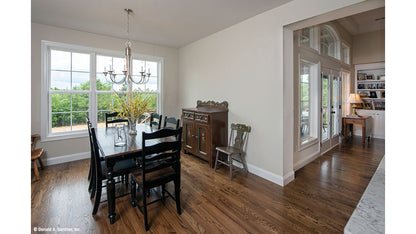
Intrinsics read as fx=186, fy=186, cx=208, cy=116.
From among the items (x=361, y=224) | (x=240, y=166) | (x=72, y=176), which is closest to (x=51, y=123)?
(x=72, y=176)

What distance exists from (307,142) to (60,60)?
520 centimetres

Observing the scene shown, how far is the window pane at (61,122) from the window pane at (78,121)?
8 cm

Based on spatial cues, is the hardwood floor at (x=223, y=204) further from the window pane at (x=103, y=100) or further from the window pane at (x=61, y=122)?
the window pane at (x=103, y=100)

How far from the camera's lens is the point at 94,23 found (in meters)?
3.41

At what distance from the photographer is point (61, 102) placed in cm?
376

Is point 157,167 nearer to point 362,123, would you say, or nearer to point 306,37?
point 306,37

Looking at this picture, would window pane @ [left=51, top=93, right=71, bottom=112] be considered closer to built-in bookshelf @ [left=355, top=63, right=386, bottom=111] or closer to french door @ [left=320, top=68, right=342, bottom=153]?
french door @ [left=320, top=68, right=342, bottom=153]

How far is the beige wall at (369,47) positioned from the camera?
5.45 m

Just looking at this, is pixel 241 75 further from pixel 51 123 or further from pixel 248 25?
pixel 51 123

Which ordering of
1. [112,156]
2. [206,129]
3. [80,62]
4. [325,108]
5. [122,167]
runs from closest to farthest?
[112,156]
[122,167]
[206,129]
[80,62]
[325,108]

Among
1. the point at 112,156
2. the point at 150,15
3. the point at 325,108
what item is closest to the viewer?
the point at 112,156

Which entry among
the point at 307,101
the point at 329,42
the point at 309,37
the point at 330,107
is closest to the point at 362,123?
the point at 330,107

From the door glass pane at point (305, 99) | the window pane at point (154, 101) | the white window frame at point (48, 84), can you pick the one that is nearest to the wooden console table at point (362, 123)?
the door glass pane at point (305, 99)
